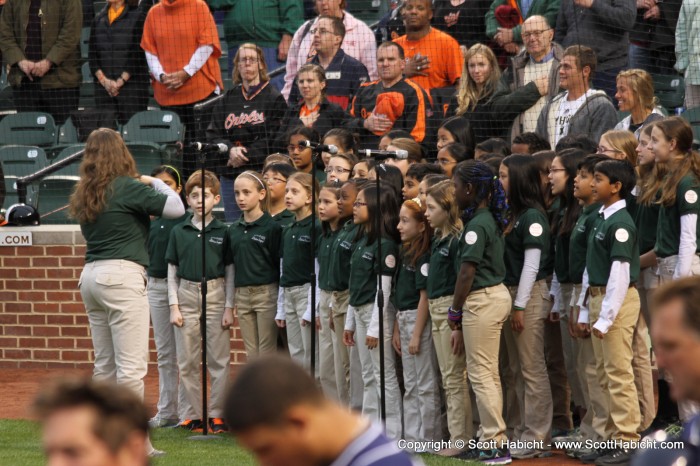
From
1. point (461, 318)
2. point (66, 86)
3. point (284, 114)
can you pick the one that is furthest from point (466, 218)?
point (66, 86)

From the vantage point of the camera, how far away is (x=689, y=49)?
10391mm

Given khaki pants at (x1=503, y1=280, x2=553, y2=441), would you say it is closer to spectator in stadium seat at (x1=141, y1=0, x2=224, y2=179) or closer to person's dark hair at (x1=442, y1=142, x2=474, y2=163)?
person's dark hair at (x1=442, y1=142, x2=474, y2=163)

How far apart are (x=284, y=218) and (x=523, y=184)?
222 cm

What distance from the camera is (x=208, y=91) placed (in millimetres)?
12227

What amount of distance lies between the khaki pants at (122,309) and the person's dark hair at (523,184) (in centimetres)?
246

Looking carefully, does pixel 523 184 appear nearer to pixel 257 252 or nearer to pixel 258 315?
pixel 257 252

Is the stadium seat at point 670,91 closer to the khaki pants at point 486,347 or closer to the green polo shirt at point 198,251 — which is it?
the khaki pants at point 486,347

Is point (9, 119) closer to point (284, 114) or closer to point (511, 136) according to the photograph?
point (284, 114)

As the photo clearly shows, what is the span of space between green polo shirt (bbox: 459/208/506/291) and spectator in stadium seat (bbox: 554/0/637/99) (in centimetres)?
335

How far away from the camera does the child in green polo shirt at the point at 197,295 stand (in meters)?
9.01

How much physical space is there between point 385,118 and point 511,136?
1.10 meters

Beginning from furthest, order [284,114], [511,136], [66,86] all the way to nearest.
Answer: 1. [66,86]
2. [284,114]
3. [511,136]

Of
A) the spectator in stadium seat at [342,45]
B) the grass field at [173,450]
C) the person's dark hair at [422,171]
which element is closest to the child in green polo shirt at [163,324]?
the grass field at [173,450]

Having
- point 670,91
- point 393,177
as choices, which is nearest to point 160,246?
point 393,177
